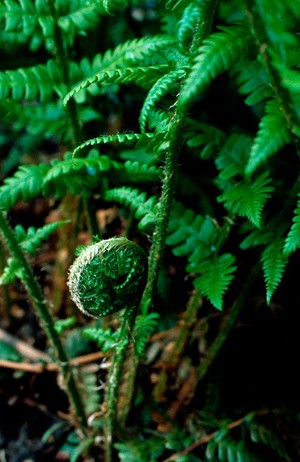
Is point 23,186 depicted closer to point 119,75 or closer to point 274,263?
point 119,75

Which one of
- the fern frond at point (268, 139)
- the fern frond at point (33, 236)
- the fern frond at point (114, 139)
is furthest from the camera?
the fern frond at point (33, 236)

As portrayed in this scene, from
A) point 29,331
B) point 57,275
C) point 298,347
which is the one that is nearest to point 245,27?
point 298,347

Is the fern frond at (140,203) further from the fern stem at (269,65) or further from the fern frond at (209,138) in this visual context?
the fern stem at (269,65)

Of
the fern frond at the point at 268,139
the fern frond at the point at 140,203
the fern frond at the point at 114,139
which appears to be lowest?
the fern frond at the point at 268,139

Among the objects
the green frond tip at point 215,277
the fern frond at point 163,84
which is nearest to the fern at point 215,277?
the green frond tip at point 215,277

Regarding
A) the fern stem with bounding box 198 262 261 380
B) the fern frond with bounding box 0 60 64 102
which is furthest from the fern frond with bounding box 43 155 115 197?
the fern stem with bounding box 198 262 261 380

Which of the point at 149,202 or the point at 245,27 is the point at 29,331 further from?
the point at 245,27
